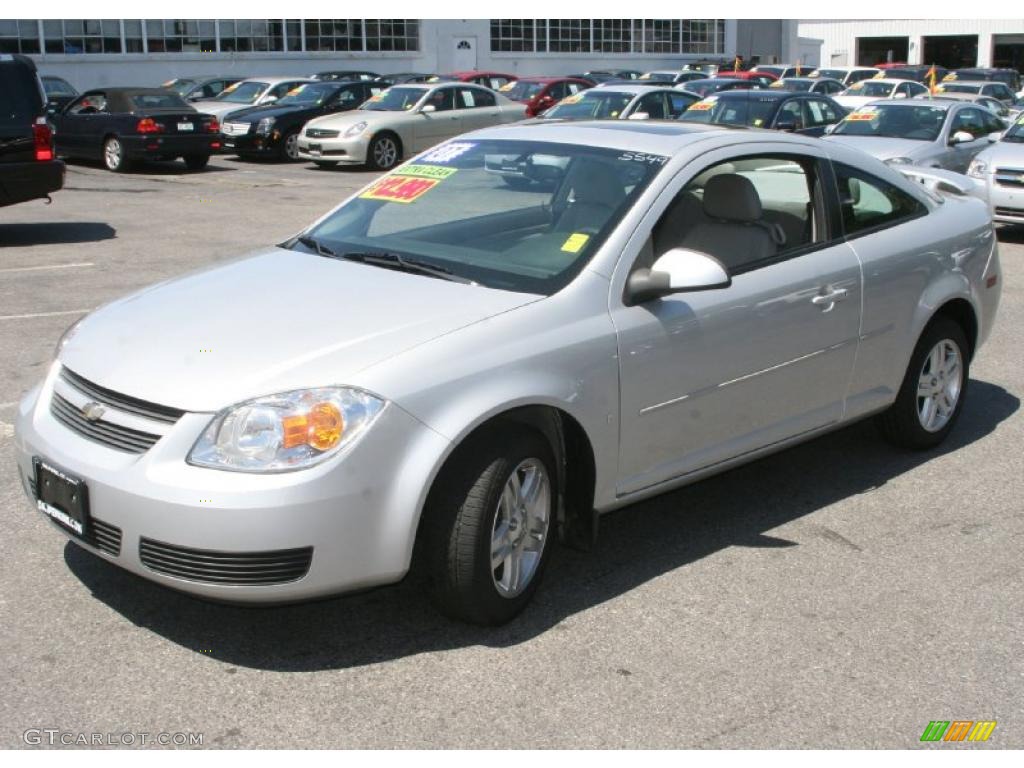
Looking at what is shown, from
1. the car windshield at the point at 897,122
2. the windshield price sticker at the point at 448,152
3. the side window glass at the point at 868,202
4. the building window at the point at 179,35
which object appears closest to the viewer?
the windshield price sticker at the point at 448,152

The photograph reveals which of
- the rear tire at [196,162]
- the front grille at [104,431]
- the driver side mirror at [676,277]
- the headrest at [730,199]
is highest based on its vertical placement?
the headrest at [730,199]

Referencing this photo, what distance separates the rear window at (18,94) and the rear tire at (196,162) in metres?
8.14

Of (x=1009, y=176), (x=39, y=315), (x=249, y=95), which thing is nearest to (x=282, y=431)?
(x=39, y=315)

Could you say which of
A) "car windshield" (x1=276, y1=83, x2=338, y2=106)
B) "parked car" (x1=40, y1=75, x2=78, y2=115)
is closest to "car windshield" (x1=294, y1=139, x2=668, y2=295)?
"car windshield" (x1=276, y1=83, x2=338, y2=106)

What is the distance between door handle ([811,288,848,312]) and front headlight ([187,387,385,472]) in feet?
7.08

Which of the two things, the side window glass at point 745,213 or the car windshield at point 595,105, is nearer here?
the side window glass at point 745,213

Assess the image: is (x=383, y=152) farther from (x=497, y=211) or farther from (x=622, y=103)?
(x=497, y=211)

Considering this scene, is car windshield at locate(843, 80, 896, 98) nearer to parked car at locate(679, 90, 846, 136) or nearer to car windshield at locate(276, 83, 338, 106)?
parked car at locate(679, 90, 846, 136)

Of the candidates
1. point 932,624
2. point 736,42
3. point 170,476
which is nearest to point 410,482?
→ point 170,476

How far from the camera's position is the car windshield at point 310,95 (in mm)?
22578

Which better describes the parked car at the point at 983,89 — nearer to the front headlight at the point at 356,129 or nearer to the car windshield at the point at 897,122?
the car windshield at the point at 897,122

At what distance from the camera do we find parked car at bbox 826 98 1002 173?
14391mm

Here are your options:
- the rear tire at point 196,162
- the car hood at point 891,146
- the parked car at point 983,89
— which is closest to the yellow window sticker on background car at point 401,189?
the car hood at point 891,146

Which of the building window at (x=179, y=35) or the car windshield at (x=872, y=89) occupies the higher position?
the building window at (x=179, y=35)
